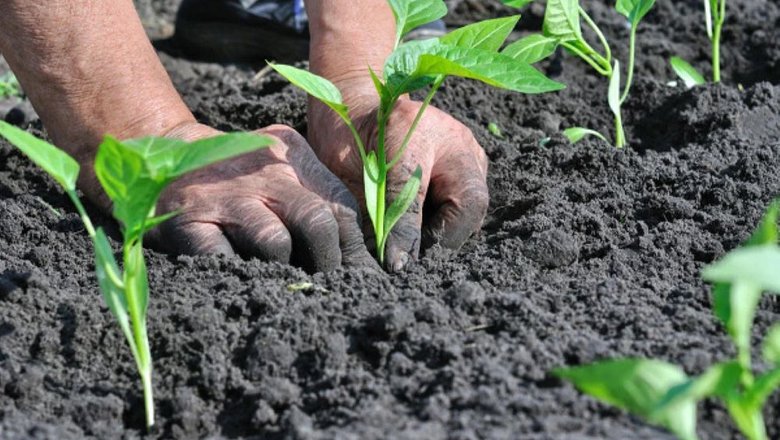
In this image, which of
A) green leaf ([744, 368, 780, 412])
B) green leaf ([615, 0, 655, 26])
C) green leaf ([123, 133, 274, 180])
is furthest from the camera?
green leaf ([615, 0, 655, 26])

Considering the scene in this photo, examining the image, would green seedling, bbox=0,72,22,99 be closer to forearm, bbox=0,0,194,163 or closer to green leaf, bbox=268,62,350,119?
forearm, bbox=0,0,194,163

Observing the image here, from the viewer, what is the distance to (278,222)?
6.22 ft

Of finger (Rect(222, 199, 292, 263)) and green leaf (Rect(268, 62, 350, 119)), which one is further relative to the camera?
finger (Rect(222, 199, 292, 263))

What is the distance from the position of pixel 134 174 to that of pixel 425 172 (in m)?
0.84

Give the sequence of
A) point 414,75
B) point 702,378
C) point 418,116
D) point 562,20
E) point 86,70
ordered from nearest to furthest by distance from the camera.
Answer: point 702,378
point 414,75
point 418,116
point 86,70
point 562,20

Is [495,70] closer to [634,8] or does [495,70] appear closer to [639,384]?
[639,384]

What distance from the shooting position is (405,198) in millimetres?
1861

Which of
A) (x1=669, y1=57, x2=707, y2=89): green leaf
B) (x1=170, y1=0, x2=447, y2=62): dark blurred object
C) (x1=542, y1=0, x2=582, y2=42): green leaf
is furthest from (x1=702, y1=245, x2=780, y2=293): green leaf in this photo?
(x1=170, y1=0, x2=447, y2=62): dark blurred object

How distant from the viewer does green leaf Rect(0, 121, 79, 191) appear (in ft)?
4.32

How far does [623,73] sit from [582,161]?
92cm

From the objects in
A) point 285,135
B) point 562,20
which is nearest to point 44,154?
point 285,135

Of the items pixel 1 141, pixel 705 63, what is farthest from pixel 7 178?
pixel 705 63

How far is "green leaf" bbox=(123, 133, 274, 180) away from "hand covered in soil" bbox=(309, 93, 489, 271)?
0.74m

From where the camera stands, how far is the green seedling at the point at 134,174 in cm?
127
